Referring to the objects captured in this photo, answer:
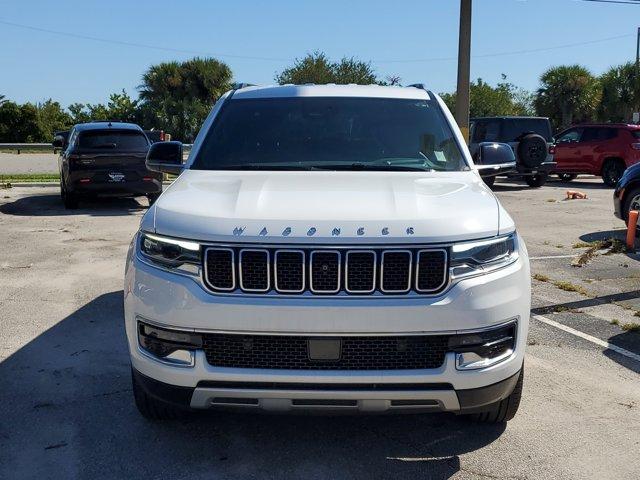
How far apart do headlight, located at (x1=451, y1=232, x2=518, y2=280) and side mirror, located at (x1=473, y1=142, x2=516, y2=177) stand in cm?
181

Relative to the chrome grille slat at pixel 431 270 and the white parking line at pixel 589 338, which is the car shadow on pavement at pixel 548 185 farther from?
the chrome grille slat at pixel 431 270

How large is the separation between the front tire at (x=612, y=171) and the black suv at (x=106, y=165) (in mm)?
12665

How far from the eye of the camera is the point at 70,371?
4.75m

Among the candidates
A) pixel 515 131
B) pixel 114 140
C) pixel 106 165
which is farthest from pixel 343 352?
pixel 515 131

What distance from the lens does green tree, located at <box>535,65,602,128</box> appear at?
4531 cm

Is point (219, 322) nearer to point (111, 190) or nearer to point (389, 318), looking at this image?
point (389, 318)

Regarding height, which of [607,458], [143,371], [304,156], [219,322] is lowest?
[607,458]

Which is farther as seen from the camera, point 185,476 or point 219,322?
point 185,476

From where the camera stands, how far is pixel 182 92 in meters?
52.6

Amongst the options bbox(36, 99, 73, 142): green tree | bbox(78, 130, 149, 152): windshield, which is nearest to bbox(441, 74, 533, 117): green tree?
bbox(36, 99, 73, 142): green tree

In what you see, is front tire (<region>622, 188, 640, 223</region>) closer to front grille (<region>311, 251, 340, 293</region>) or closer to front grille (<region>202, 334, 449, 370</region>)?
front grille (<region>202, 334, 449, 370</region>)

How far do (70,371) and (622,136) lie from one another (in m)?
18.0

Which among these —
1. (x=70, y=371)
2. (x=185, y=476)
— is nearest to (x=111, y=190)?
(x=70, y=371)

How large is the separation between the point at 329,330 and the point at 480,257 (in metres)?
0.78
